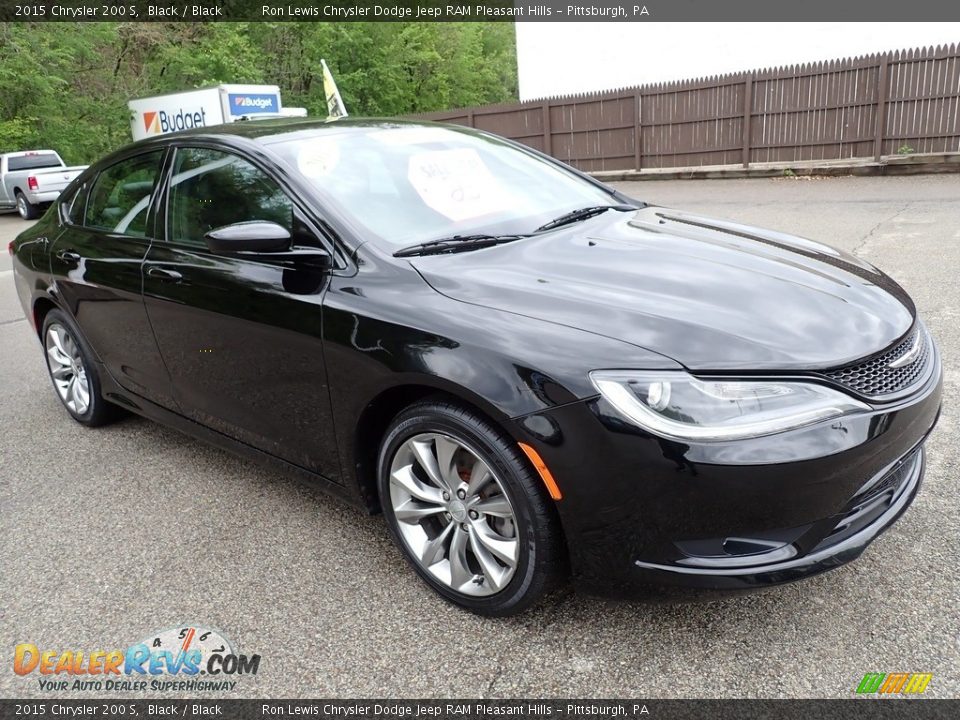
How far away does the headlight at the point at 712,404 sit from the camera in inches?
78.4

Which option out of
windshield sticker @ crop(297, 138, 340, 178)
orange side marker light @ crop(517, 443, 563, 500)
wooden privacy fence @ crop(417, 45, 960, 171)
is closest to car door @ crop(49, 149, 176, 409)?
windshield sticker @ crop(297, 138, 340, 178)

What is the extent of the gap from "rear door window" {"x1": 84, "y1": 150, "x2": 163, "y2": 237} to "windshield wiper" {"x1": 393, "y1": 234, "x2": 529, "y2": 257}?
152 cm

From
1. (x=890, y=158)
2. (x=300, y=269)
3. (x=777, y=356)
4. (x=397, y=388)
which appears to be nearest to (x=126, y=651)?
(x=397, y=388)

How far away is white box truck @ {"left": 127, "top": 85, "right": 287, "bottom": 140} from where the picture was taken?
67.2 feet

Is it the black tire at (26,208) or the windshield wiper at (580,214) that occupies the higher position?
the windshield wiper at (580,214)

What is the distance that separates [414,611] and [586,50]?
70.5 ft

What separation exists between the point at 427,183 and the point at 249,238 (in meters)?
0.79

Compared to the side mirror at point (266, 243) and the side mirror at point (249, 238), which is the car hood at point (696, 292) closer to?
the side mirror at point (266, 243)

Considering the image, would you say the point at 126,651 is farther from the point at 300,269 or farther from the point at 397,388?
the point at 300,269

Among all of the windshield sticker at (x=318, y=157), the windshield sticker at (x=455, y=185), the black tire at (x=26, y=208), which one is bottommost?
the black tire at (x=26, y=208)

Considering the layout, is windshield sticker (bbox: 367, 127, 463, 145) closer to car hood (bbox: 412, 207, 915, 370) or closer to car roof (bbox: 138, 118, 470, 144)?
car roof (bbox: 138, 118, 470, 144)

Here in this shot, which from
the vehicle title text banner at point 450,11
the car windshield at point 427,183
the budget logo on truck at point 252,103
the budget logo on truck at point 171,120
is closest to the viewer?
the car windshield at point 427,183

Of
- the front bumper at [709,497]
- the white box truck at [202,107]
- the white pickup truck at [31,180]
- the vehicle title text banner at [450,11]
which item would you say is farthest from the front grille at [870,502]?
the white pickup truck at [31,180]

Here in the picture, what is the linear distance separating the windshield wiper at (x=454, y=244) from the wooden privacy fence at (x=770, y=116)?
13412 millimetres
